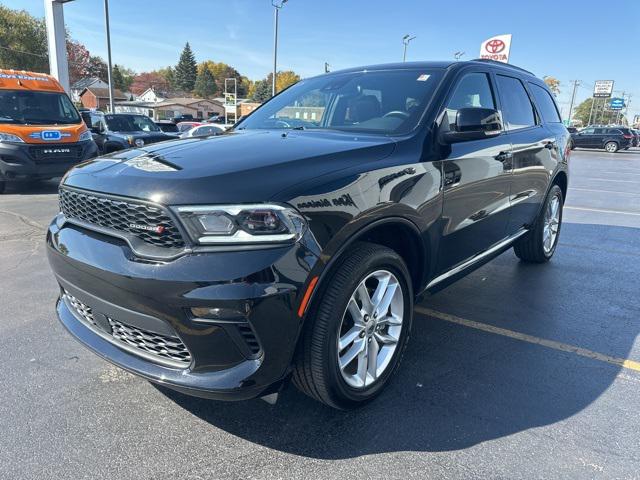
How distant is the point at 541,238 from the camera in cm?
502

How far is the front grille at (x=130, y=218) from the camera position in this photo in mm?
1923

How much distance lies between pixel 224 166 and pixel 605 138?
39.3 m

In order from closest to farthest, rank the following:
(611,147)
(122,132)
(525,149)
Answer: (525,149) → (122,132) → (611,147)

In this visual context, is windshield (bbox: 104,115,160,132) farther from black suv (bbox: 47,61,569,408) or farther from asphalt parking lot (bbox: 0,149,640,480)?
black suv (bbox: 47,61,569,408)

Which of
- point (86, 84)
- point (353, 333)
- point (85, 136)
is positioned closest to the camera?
point (353, 333)

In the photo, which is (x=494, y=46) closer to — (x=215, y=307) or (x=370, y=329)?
(x=370, y=329)

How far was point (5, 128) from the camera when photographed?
28.9 feet

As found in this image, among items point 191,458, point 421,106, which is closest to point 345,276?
point 191,458

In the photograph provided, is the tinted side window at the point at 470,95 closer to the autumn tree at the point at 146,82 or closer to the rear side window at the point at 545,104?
the rear side window at the point at 545,104

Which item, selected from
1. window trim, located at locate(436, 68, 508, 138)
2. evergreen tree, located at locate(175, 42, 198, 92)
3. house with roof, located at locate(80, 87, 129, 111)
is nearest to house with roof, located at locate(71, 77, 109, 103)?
house with roof, located at locate(80, 87, 129, 111)

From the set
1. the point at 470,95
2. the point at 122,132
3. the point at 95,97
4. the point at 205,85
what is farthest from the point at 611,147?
the point at 205,85

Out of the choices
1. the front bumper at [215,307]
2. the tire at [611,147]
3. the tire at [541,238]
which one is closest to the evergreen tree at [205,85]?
the tire at [611,147]

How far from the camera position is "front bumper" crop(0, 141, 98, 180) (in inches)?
344

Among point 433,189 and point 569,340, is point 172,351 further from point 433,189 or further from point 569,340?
point 569,340
